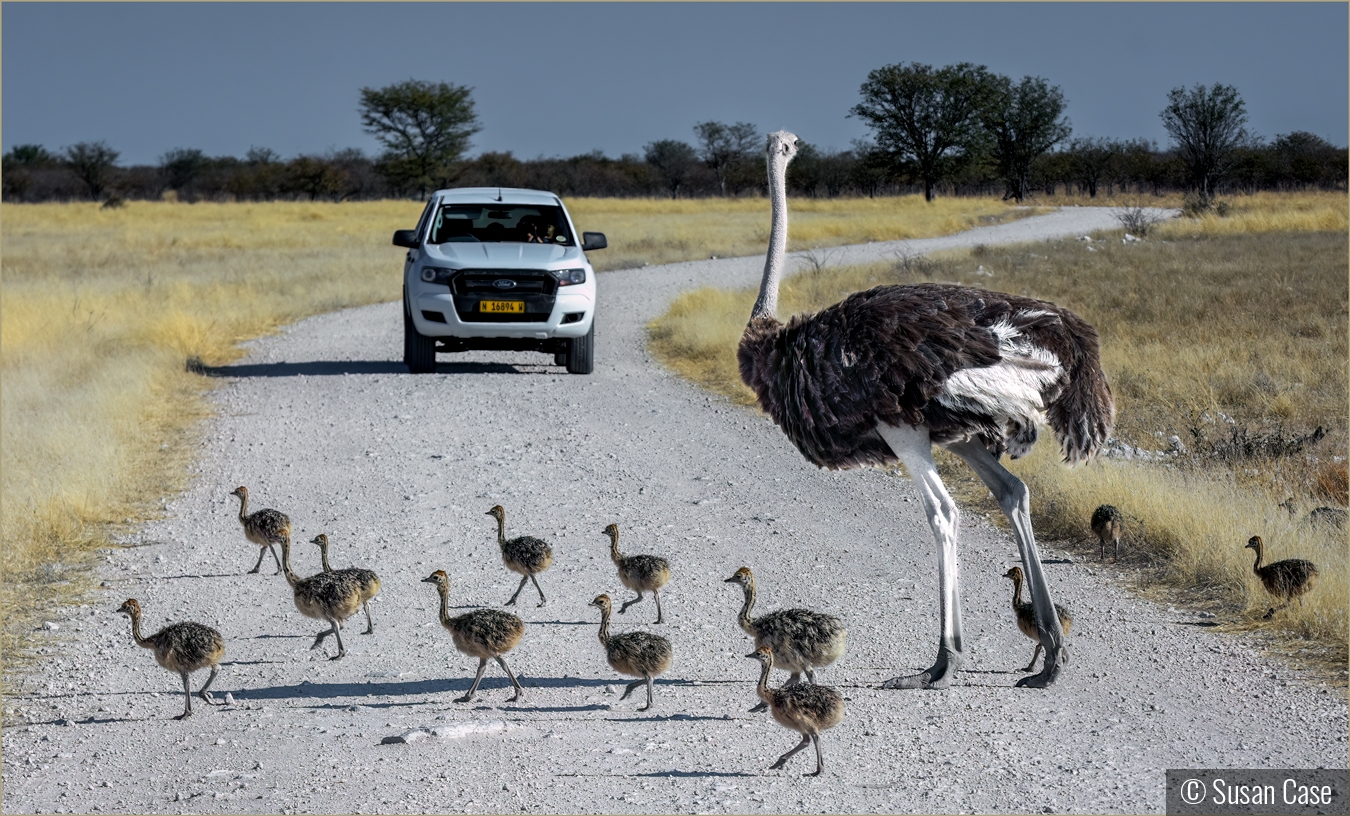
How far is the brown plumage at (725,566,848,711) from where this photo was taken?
5.38 m

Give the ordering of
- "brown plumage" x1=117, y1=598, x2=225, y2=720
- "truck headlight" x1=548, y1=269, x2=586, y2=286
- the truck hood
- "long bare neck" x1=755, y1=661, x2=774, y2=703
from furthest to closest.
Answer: "truck headlight" x1=548, y1=269, x2=586, y2=286
the truck hood
"brown plumage" x1=117, y1=598, x2=225, y2=720
"long bare neck" x1=755, y1=661, x2=774, y2=703

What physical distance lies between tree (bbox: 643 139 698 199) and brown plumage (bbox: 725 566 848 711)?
89.4 m

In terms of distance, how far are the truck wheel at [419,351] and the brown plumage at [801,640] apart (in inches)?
391

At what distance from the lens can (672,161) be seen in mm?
99250

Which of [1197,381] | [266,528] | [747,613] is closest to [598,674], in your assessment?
[747,613]

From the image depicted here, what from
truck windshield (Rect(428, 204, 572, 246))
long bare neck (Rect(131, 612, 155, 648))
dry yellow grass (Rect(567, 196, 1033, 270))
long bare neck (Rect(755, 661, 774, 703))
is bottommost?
long bare neck (Rect(131, 612, 155, 648))

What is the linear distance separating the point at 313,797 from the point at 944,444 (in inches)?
111

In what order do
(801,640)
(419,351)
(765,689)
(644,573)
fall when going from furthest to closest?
(419,351) → (644,573) → (801,640) → (765,689)

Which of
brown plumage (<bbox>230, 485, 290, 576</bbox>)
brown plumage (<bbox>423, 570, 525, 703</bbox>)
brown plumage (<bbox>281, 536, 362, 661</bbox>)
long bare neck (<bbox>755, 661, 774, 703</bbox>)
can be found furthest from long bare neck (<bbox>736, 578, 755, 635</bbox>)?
brown plumage (<bbox>230, 485, 290, 576</bbox>)

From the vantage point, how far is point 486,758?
499 cm

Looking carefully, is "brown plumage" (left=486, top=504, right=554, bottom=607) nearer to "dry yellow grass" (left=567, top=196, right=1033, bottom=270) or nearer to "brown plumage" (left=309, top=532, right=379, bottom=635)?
"brown plumage" (left=309, top=532, right=379, bottom=635)

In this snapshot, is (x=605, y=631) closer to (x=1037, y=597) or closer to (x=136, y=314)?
(x=1037, y=597)

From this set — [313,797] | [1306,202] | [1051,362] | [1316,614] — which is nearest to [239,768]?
[313,797]

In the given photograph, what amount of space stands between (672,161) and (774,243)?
93.7 metres
